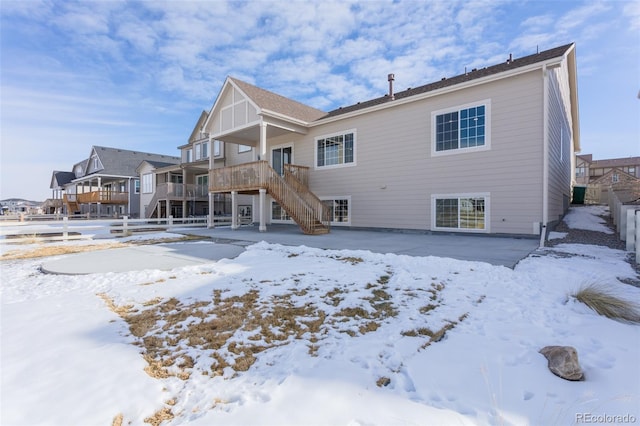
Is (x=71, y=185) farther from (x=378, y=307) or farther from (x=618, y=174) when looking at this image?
(x=618, y=174)

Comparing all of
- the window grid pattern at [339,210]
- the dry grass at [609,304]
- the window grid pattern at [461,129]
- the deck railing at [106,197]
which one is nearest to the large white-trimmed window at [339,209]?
the window grid pattern at [339,210]

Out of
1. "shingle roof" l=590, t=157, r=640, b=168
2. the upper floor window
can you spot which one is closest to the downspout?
the upper floor window

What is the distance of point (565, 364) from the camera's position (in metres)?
2.24

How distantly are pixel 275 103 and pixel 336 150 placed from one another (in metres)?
4.10

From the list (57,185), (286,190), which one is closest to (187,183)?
(286,190)

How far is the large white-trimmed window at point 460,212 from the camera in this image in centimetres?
1034

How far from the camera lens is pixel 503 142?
9.84 m

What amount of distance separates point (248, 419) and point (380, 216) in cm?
1155

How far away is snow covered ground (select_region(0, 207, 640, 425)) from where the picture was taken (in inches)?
75.7

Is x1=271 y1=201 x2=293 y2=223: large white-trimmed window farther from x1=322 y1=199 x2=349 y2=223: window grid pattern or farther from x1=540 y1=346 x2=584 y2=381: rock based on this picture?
x1=540 y1=346 x2=584 y2=381: rock

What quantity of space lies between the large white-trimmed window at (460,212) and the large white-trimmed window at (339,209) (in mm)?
4039

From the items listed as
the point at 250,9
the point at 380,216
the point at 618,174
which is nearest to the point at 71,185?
the point at 250,9

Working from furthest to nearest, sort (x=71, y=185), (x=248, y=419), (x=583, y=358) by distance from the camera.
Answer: (x=71, y=185) < (x=583, y=358) < (x=248, y=419)

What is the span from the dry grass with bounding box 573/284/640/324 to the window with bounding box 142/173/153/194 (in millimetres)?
29594
